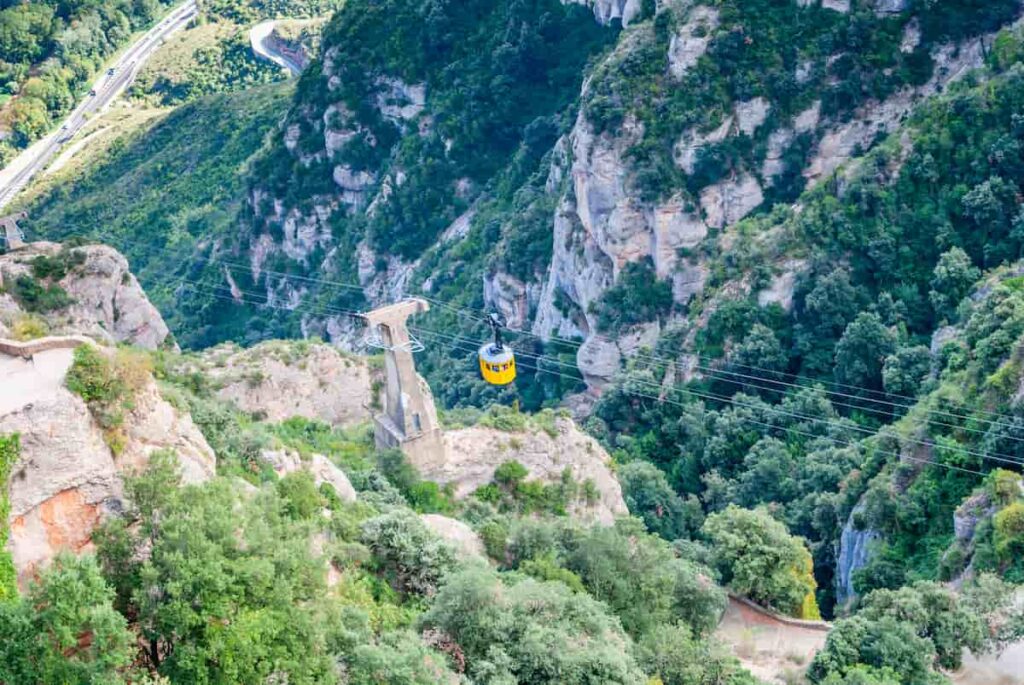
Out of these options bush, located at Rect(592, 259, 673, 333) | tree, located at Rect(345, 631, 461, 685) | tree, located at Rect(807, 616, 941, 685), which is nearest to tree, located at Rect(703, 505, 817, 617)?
tree, located at Rect(807, 616, 941, 685)

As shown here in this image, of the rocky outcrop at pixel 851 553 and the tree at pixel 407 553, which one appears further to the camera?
the rocky outcrop at pixel 851 553

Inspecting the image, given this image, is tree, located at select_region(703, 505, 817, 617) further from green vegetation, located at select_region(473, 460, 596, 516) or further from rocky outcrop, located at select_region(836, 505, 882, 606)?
green vegetation, located at select_region(473, 460, 596, 516)

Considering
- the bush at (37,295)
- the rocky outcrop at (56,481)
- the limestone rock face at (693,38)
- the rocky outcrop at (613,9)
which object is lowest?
the rocky outcrop at (56,481)

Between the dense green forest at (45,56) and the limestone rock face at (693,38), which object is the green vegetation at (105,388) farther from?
the dense green forest at (45,56)

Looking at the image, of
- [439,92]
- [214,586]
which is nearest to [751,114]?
[439,92]

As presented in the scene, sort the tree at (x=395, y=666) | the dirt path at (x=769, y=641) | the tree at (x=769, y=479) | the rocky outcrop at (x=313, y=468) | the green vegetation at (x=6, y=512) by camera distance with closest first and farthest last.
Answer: the green vegetation at (x=6, y=512) → the tree at (x=395, y=666) → the rocky outcrop at (x=313, y=468) → the dirt path at (x=769, y=641) → the tree at (x=769, y=479)

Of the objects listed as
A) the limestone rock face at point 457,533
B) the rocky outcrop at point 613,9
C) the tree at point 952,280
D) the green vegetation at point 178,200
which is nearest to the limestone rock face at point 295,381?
the limestone rock face at point 457,533

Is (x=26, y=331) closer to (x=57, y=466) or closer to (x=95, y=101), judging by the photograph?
(x=57, y=466)
